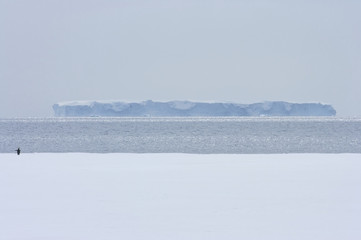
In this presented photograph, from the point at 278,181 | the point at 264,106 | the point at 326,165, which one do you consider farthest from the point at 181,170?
the point at 264,106

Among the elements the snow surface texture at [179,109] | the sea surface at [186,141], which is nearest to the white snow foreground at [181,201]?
the sea surface at [186,141]

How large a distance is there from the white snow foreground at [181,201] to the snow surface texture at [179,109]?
7662 cm

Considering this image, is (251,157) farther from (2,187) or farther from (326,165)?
A: (2,187)

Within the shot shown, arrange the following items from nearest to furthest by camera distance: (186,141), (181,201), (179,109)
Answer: (181,201), (186,141), (179,109)

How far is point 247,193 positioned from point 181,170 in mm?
3809

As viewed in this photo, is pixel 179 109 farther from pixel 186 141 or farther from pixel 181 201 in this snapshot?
pixel 181 201

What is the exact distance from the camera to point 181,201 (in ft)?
26.0

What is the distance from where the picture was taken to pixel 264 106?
9075cm

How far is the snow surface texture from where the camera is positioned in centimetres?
8938

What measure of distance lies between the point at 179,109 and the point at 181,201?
280ft

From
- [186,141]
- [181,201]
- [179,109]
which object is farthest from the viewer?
[179,109]

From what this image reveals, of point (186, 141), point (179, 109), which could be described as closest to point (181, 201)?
point (186, 141)

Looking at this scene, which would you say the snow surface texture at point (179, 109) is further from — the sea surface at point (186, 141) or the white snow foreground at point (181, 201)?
the white snow foreground at point (181, 201)

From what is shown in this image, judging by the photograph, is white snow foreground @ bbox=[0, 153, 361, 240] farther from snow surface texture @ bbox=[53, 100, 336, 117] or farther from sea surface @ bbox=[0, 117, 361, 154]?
snow surface texture @ bbox=[53, 100, 336, 117]
